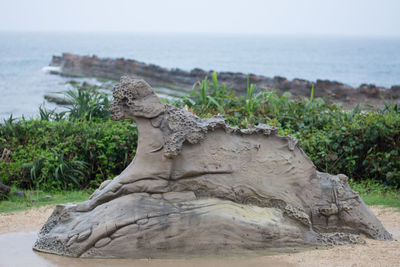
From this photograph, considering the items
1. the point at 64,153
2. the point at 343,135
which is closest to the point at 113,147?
the point at 64,153

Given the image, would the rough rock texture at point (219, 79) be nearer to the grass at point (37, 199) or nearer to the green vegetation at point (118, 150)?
the green vegetation at point (118, 150)

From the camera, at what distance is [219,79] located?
2495 centimetres

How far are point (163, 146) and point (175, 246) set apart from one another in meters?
0.84

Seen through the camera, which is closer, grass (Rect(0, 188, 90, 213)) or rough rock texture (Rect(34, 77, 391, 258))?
rough rock texture (Rect(34, 77, 391, 258))

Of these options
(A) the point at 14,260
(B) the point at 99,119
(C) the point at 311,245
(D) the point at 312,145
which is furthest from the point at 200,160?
(B) the point at 99,119

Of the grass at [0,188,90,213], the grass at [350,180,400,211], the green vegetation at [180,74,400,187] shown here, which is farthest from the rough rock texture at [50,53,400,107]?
the grass at [0,188,90,213]

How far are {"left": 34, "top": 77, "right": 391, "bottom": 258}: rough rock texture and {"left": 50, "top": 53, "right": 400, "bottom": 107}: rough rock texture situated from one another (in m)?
12.5

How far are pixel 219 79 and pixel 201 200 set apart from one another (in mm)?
21102

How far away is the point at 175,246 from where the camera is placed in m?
3.96

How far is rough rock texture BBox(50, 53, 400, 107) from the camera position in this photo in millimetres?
20441

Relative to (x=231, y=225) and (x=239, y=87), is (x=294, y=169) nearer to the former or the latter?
(x=231, y=225)

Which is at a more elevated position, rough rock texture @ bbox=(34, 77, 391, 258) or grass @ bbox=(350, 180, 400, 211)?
rough rock texture @ bbox=(34, 77, 391, 258)

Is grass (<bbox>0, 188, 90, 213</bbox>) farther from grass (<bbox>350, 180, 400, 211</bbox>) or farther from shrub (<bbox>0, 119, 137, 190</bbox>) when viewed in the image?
grass (<bbox>350, 180, 400, 211</bbox>)

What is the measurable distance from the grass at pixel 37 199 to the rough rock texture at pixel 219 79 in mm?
11300
